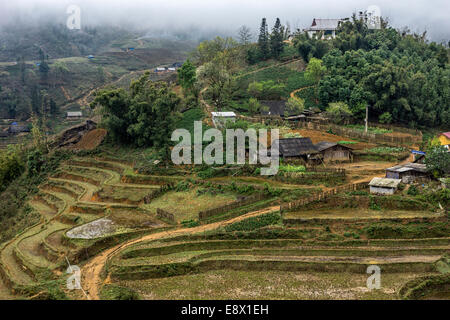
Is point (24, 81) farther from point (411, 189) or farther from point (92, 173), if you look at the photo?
point (411, 189)

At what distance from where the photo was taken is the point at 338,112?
2309 inches

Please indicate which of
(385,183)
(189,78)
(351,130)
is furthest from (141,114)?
(385,183)

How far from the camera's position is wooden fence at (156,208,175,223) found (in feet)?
114

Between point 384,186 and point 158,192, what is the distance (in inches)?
785

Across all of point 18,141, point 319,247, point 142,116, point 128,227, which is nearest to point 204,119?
point 142,116

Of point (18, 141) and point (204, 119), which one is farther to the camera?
point (18, 141)

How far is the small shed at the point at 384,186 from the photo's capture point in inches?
1428

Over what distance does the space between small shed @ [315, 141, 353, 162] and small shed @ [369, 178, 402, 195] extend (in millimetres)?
8452

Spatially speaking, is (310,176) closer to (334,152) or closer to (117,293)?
(334,152)

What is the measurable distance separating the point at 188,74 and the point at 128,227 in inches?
1317

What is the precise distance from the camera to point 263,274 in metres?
28.3

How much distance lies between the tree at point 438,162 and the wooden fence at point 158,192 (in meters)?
23.3

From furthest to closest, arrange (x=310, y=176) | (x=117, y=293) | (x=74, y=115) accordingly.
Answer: (x=74, y=115), (x=310, y=176), (x=117, y=293)

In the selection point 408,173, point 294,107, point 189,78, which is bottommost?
point 408,173
